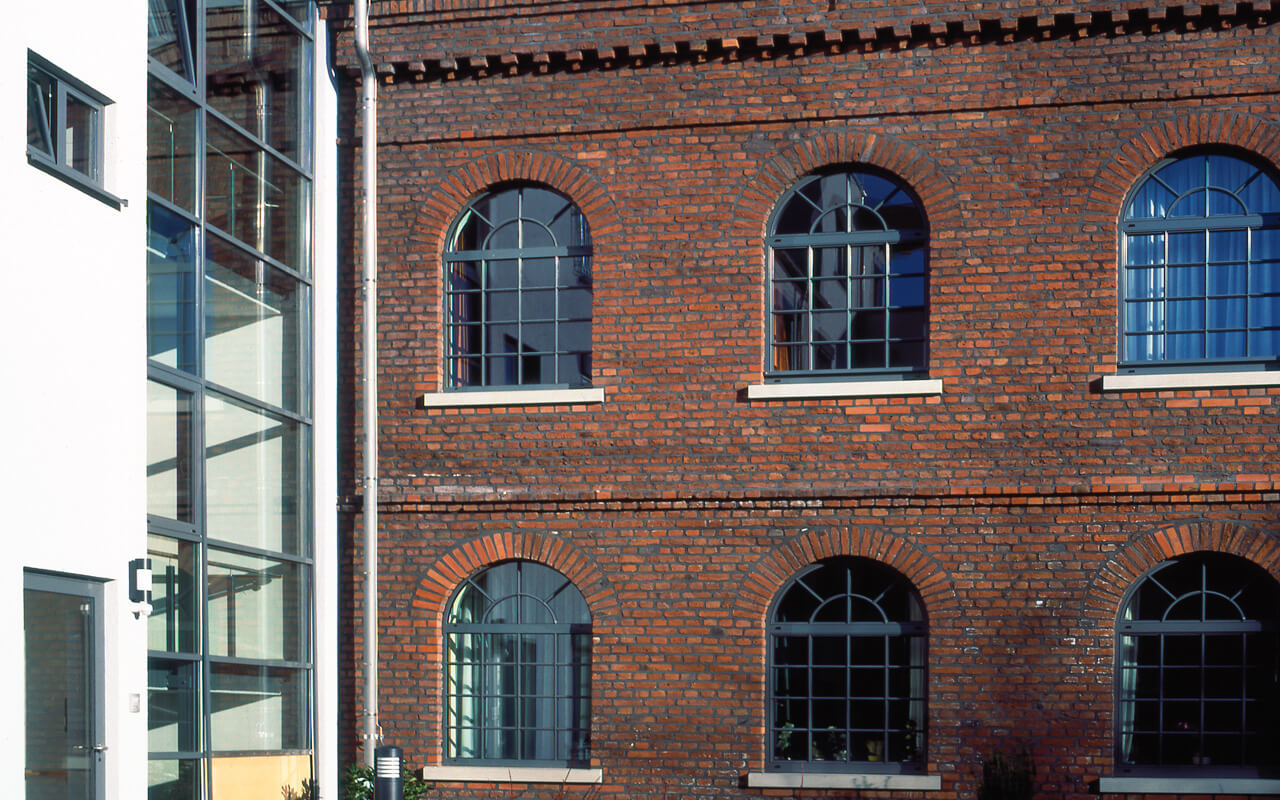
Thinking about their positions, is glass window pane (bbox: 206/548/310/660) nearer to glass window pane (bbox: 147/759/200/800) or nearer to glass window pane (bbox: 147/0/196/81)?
glass window pane (bbox: 147/759/200/800)

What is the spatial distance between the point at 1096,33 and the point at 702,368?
437cm

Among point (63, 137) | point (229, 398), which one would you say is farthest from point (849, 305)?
point (63, 137)

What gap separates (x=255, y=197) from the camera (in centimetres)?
1319

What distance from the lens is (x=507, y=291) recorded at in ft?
46.0

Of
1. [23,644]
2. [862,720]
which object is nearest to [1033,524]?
[862,720]

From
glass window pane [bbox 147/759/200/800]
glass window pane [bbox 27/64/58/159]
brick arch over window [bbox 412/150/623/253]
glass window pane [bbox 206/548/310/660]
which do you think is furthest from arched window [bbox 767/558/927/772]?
glass window pane [bbox 27/64/58/159]

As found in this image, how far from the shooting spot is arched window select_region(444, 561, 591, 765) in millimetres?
13711

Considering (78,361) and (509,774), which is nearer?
(78,361)

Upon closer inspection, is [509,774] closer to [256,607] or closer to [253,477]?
[256,607]

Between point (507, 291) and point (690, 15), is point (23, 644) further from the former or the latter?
point (690, 15)

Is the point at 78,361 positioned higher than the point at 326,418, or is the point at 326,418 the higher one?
the point at 78,361

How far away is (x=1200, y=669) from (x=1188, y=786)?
0.94 metres

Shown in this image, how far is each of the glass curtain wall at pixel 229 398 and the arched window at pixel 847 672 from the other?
4.18 m

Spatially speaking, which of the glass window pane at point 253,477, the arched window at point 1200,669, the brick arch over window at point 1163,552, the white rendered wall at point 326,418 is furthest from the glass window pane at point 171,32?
the arched window at point 1200,669
